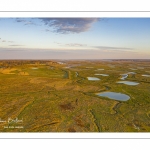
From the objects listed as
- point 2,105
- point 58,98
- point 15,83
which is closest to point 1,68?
point 15,83

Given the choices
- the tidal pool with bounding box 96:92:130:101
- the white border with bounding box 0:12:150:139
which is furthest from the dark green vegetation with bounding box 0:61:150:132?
the tidal pool with bounding box 96:92:130:101

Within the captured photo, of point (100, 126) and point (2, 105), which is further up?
point (2, 105)

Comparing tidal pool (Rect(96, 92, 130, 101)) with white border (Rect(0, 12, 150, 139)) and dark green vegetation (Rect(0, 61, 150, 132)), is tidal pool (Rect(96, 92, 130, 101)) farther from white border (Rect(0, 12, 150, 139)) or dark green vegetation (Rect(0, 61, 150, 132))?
white border (Rect(0, 12, 150, 139))

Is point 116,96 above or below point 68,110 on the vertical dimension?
above
